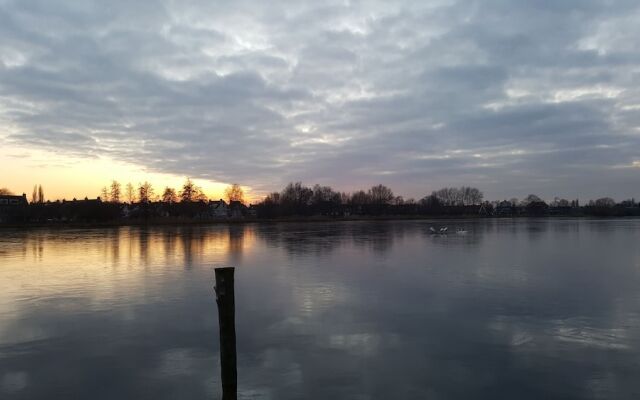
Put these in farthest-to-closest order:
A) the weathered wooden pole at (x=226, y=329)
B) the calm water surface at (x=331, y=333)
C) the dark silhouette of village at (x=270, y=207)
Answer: the dark silhouette of village at (x=270, y=207)
the calm water surface at (x=331, y=333)
the weathered wooden pole at (x=226, y=329)

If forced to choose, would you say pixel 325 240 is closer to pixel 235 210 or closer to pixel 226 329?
pixel 226 329

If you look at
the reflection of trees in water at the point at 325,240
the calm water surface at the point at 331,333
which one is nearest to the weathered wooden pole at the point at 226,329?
the calm water surface at the point at 331,333

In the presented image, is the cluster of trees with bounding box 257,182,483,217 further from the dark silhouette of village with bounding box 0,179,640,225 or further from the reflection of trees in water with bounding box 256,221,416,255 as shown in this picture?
the reflection of trees in water with bounding box 256,221,416,255

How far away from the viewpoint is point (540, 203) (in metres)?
174

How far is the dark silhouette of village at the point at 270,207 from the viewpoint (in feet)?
278

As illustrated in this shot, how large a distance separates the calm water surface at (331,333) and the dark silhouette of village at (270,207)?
69.6m

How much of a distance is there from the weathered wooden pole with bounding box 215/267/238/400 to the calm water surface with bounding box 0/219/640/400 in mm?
378

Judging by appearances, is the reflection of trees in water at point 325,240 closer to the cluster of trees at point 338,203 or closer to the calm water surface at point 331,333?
the calm water surface at point 331,333

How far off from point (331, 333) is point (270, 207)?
107 m

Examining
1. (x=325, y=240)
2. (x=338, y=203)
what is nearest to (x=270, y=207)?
(x=338, y=203)

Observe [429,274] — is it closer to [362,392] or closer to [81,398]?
[362,392]

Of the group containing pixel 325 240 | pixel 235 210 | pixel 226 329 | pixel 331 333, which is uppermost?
pixel 235 210

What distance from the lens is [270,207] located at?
116 m

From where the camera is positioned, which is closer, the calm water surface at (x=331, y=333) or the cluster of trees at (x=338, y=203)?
the calm water surface at (x=331, y=333)
